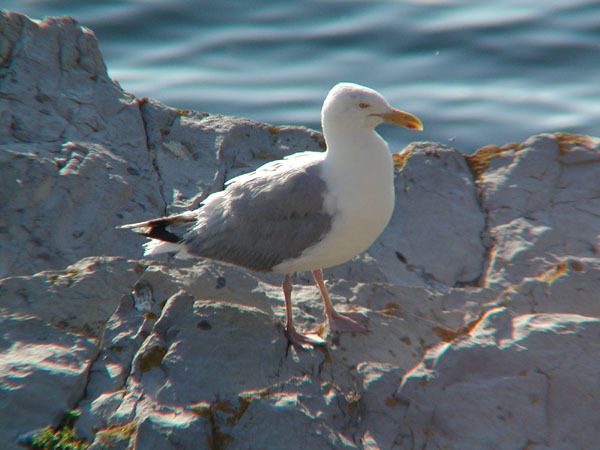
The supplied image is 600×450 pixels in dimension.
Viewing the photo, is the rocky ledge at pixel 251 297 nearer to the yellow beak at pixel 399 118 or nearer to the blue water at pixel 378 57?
the yellow beak at pixel 399 118

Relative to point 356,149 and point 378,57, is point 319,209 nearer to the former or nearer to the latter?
point 356,149

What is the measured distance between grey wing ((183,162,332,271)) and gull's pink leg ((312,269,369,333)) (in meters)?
0.50

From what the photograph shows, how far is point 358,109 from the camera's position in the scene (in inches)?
197

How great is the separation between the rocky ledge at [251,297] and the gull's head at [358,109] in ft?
4.50

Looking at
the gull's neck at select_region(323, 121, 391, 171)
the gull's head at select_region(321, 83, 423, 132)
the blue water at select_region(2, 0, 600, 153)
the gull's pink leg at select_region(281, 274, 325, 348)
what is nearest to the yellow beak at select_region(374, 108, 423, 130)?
the gull's head at select_region(321, 83, 423, 132)

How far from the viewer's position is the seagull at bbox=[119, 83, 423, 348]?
4926 millimetres

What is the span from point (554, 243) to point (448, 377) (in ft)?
6.80

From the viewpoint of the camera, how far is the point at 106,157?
638 centimetres

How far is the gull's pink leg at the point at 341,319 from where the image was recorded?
198 inches

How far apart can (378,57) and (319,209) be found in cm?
808

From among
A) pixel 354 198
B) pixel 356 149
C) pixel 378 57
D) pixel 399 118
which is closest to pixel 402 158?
pixel 399 118

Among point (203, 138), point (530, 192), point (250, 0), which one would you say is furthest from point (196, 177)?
point (250, 0)

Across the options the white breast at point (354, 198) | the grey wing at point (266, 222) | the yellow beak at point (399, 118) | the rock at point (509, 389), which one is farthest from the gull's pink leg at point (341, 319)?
the yellow beak at point (399, 118)

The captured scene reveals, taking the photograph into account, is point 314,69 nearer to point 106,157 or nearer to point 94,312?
point 106,157
